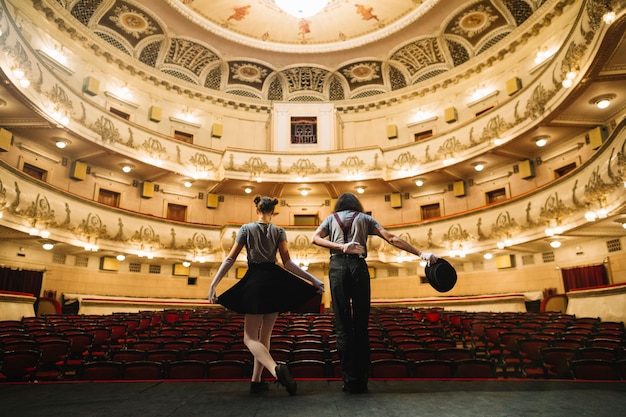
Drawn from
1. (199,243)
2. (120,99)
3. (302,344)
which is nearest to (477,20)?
(199,243)

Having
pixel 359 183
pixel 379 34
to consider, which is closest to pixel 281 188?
pixel 359 183

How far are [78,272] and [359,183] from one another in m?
13.7

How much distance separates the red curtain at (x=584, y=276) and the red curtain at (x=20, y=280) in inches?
776

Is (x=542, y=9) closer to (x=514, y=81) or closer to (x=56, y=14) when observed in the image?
(x=514, y=81)

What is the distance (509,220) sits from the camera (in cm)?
1456

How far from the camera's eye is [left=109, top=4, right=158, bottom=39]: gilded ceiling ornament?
18.8 metres

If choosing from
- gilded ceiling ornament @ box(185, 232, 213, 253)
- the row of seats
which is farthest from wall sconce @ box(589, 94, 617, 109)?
gilded ceiling ornament @ box(185, 232, 213, 253)

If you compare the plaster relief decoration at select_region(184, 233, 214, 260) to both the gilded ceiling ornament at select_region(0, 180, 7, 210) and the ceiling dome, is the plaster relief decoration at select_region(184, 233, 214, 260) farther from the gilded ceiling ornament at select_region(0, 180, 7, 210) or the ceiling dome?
the ceiling dome

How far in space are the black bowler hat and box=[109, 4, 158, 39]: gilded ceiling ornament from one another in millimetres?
21249

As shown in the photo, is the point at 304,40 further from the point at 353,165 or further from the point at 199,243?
the point at 199,243

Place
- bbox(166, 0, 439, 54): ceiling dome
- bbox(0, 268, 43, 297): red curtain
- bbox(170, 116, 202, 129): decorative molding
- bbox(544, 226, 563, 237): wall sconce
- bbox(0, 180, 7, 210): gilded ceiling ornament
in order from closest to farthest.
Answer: bbox(0, 180, 7, 210): gilded ceiling ornament → bbox(544, 226, 563, 237): wall sconce → bbox(0, 268, 43, 297): red curtain → bbox(166, 0, 439, 54): ceiling dome → bbox(170, 116, 202, 129): decorative molding

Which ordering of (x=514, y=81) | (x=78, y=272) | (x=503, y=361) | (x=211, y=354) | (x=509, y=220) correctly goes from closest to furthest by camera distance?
(x=211, y=354) → (x=503, y=361) → (x=509, y=220) → (x=78, y=272) → (x=514, y=81)

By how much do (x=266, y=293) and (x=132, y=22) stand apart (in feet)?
69.5

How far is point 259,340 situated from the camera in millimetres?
3025
